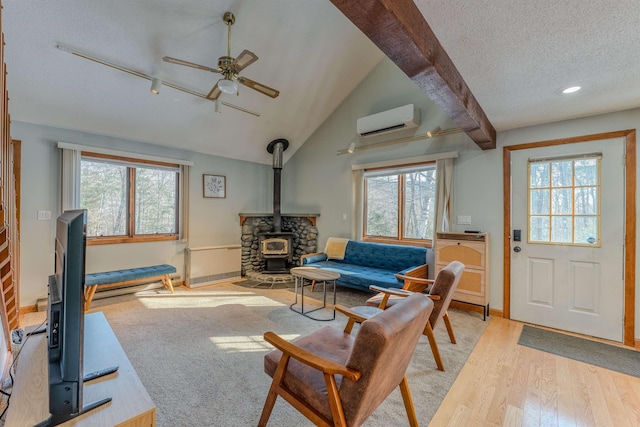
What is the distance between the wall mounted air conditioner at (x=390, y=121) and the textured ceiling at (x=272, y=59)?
881 millimetres

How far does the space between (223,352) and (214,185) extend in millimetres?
3317

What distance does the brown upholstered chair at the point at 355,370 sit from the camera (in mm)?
1099

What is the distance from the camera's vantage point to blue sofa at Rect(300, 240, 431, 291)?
362 centimetres

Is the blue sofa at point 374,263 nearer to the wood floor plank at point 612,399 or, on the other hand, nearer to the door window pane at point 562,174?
the door window pane at point 562,174

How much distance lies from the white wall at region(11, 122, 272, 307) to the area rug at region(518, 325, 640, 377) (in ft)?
15.5

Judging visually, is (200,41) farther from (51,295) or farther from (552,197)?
(552,197)

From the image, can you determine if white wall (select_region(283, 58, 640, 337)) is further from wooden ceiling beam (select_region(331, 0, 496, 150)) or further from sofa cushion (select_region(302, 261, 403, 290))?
wooden ceiling beam (select_region(331, 0, 496, 150))

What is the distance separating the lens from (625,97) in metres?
2.39

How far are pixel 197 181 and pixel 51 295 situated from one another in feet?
13.4

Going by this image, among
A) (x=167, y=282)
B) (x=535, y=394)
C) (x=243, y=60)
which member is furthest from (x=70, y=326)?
(x=167, y=282)

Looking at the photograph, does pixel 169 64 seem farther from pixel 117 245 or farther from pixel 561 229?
pixel 561 229

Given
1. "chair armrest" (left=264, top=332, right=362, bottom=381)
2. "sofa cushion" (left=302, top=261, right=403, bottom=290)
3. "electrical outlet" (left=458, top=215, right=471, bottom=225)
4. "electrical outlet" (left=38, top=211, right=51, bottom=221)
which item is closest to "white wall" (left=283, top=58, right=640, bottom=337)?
"electrical outlet" (left=458, top=215, right=471, bottom=225)

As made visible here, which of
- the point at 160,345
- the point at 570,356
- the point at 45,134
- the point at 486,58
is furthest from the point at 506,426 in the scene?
the point at 45,134

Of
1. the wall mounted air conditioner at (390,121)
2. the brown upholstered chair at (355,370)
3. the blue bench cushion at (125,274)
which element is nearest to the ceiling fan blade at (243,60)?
the brown upholstered chair at (355,370)
